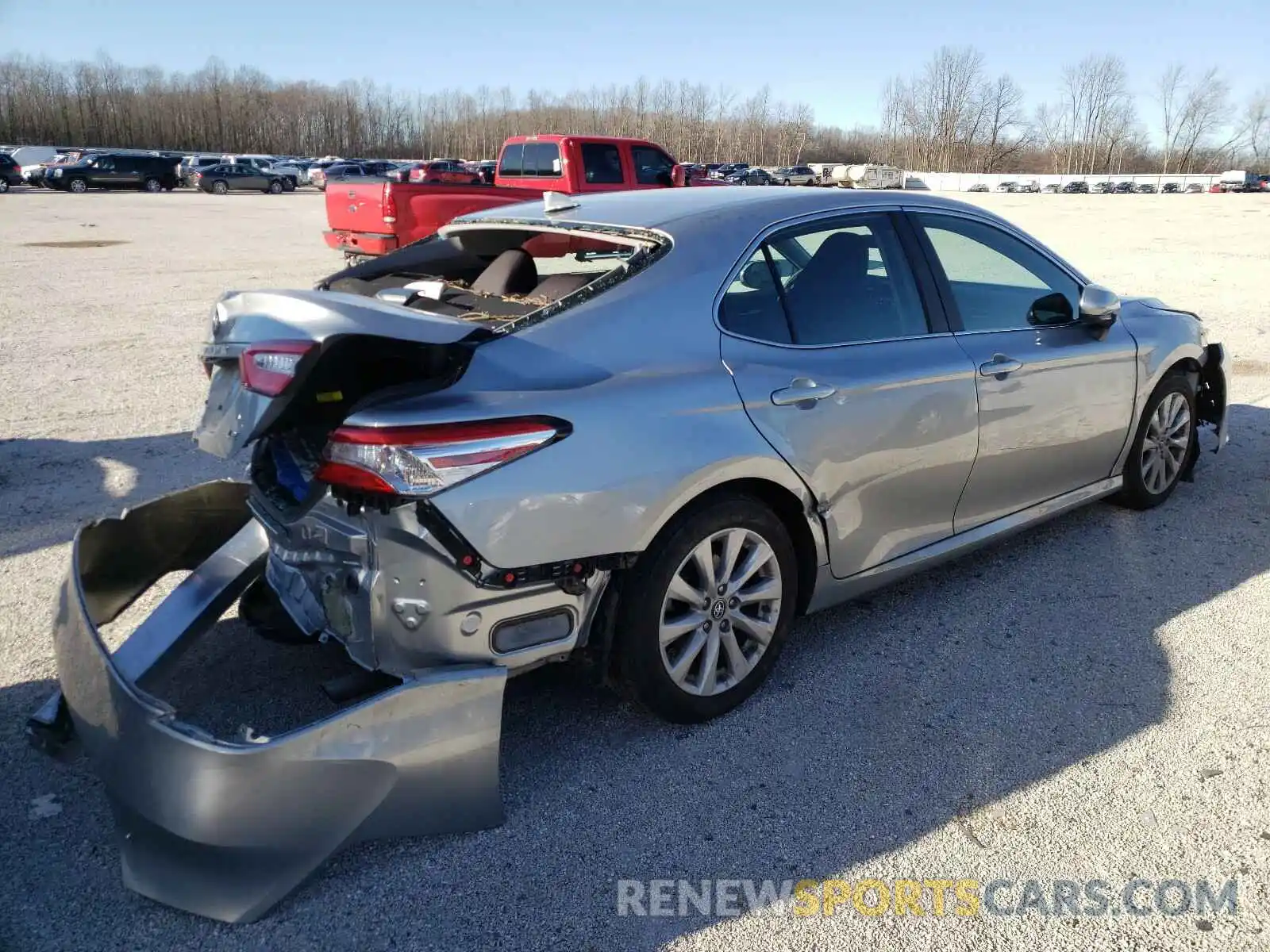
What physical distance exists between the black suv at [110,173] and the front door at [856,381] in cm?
4739

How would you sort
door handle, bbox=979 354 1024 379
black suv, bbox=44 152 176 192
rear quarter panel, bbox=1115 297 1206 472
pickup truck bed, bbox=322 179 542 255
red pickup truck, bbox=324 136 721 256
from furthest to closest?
black suv, bbox=44 152 176 192 < red pickup truck, bbox=324 136 721 256 < pickup truck bed, bbox=322 179 542 255 < rear quarter panel, bbox=1115 297 1206 472 < door handle, bbox=979 354 1024 379

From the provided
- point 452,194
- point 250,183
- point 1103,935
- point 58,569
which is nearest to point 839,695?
point 1103,935

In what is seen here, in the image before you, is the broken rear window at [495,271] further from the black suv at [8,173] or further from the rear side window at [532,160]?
the black suv at [8,173]

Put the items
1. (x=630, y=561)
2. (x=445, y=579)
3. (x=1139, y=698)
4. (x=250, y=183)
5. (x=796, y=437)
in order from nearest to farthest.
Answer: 1. (x=445, y=579)
2. (x=630, y=561)
3. (x=796, y=437)
4. (x=1139, y=698)
5. (x=250, y=183)

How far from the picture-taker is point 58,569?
4.34 m

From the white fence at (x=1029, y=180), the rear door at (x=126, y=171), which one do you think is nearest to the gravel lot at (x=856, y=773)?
the rear door at (x=126, y=171)

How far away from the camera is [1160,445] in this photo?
16.5 feet

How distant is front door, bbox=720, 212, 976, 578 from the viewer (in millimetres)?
3197

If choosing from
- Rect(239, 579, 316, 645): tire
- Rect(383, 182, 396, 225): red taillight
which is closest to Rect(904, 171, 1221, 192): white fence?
Rect(383, 182, 396, 225): red taillight

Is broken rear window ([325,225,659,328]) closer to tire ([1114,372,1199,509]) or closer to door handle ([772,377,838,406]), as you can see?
door handle ([772,377,838,406])

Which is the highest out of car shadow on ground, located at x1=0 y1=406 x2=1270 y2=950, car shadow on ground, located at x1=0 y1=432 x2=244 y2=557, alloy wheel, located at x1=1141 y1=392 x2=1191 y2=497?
alloy wheel, located at x1=1141 y1=392 x2=1191 y2=497

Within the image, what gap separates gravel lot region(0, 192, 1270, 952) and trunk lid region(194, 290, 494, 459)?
1.09m

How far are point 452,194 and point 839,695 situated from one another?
36.0 ft

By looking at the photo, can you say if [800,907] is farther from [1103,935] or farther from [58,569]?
[58,569]
